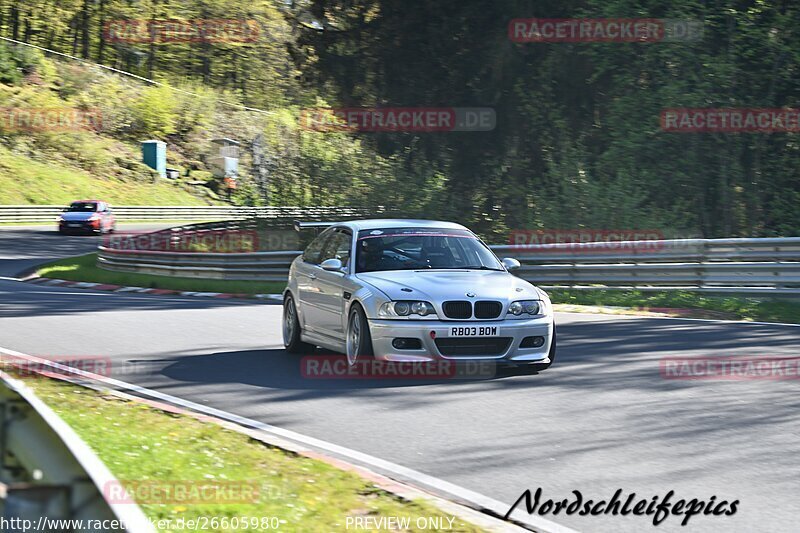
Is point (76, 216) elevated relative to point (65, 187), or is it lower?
lower

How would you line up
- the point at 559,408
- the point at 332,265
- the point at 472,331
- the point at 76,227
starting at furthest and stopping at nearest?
the point at 76,227 → the point at 332,265 → the point at 472,331 → the point at 559,408

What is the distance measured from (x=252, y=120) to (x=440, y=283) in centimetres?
7232

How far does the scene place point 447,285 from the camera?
36.2 feet

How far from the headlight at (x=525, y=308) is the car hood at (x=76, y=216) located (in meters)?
39.9

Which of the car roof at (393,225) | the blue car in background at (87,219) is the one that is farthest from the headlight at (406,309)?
the blue car in background at (87,219)

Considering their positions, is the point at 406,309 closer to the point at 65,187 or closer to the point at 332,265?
the point at 332,265

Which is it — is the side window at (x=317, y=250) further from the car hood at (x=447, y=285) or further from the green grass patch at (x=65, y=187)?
the green grass patch at (x=65, y=187)

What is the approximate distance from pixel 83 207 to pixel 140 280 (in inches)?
915

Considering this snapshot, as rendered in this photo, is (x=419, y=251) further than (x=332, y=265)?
Yes

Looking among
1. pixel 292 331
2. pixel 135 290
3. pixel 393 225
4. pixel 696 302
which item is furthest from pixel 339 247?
pixel 135 290

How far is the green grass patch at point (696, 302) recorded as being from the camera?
54.8 ft

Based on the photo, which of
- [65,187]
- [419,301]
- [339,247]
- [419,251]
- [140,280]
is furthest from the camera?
[65,187]

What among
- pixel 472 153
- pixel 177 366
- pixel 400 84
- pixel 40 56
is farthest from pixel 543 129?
pixel 40 56

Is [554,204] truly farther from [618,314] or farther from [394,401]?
[394,401]
